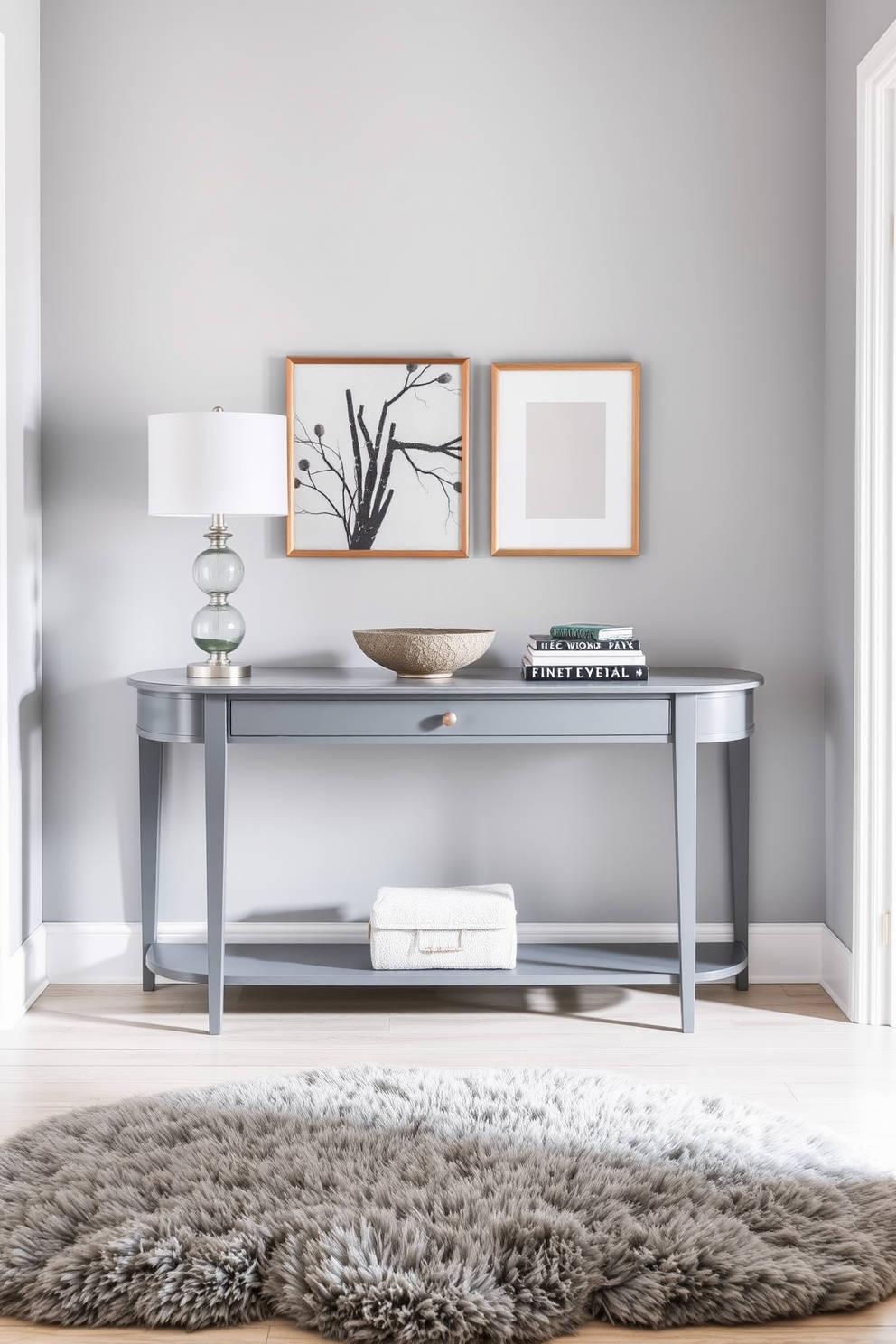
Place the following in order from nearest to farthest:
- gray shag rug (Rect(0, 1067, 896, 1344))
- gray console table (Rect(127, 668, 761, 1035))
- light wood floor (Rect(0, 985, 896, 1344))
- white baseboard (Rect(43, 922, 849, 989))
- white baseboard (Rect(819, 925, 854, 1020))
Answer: gray shag rug (Rect(0, 1067, 896, 1344)), light wood floor (Rect(0, 985, 896, 1344)), gray console table (Rect(127, 668, 761, 1035)), white baseboard (Rect(819, 925, 854, 1020)), white baseboard (Rect(43, 922, 849, 989))

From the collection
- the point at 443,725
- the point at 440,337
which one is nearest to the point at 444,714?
the point at 443,725

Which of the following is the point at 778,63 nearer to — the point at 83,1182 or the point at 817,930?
the point at 817,930

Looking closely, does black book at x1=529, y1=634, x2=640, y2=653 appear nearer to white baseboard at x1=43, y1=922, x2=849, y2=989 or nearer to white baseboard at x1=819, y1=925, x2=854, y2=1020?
white baseboard at x1=43, y1=922, x2=849, y2=989

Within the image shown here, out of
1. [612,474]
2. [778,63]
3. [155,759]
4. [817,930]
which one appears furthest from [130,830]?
[778,63]

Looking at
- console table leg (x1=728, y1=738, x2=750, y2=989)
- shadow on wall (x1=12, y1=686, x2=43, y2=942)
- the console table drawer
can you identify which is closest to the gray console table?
the console table drawer

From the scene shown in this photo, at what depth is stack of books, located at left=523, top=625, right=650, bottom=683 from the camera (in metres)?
2.75

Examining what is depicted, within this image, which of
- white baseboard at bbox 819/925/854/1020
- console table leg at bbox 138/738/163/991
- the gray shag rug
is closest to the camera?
the gray shag rug

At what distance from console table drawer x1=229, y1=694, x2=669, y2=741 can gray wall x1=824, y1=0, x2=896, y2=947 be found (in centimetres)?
60

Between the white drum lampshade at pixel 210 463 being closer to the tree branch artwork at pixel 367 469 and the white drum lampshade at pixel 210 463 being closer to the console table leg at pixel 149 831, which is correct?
the tree branch artwork at pixel 367 469

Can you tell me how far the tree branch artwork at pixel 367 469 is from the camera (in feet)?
10.2

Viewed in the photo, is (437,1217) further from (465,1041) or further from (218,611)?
(218,611)

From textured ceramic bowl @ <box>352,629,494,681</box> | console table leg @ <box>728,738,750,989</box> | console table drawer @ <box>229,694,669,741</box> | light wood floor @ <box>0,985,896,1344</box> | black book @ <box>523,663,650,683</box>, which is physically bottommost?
light wood floor @ <box>0,985,896,1344</box>

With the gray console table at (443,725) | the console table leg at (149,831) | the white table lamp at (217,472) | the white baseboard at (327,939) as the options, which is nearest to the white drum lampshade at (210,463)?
the white table lamp at (217,472)

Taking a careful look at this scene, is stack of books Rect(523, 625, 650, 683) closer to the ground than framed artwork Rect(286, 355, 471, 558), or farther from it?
closer to the ground
